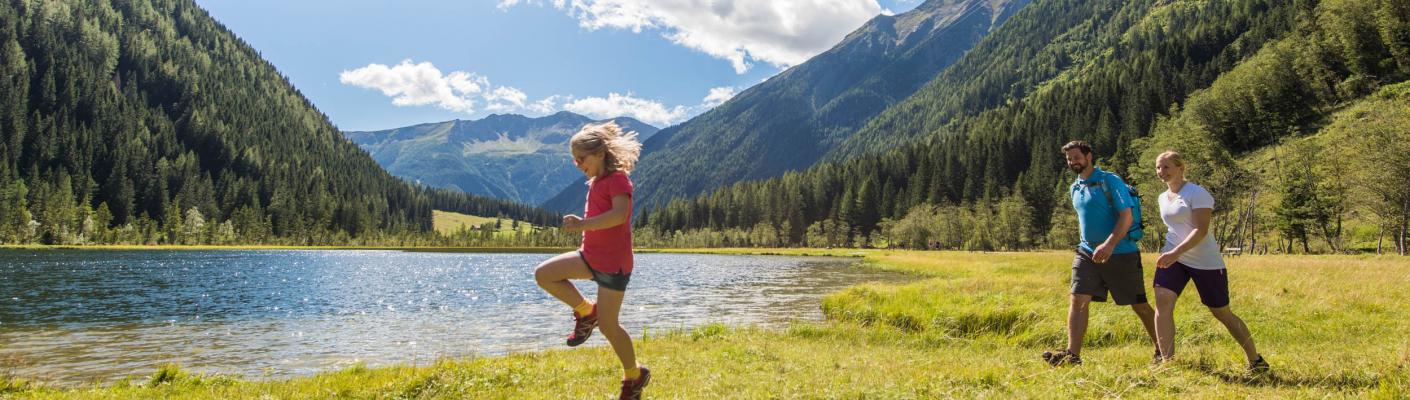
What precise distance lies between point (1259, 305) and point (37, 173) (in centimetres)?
24891

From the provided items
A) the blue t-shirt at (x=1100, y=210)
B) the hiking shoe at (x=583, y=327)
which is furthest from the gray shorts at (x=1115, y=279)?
the hiking shoe at (x=583, y=327)

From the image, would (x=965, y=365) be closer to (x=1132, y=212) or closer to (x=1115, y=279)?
(x=1115, y=279)

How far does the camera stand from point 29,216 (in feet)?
425

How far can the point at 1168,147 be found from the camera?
91562 mm

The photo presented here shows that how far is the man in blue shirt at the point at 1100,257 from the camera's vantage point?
8.33 meters

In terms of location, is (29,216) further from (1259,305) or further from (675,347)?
(1259,305)

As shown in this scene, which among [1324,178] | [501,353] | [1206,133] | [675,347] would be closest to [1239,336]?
[675,347]

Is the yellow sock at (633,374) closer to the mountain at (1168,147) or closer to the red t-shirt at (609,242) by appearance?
the red t-shirt at (609,242)

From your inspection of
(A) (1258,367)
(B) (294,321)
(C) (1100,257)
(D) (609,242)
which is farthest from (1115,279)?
(B) (294,321)

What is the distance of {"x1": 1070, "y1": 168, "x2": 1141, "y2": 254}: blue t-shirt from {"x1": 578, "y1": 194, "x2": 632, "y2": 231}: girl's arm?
6.05 metres

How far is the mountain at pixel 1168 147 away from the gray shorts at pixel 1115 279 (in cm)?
5309

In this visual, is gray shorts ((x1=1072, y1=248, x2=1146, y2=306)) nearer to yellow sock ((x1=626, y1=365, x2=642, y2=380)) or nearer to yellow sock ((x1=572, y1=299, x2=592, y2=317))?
yellow sock ((x1=626, y1=365, x2=642, y2=380))

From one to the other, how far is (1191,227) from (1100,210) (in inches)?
38.6

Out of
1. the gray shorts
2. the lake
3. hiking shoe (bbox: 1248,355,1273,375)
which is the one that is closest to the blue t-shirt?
the gray shorts
